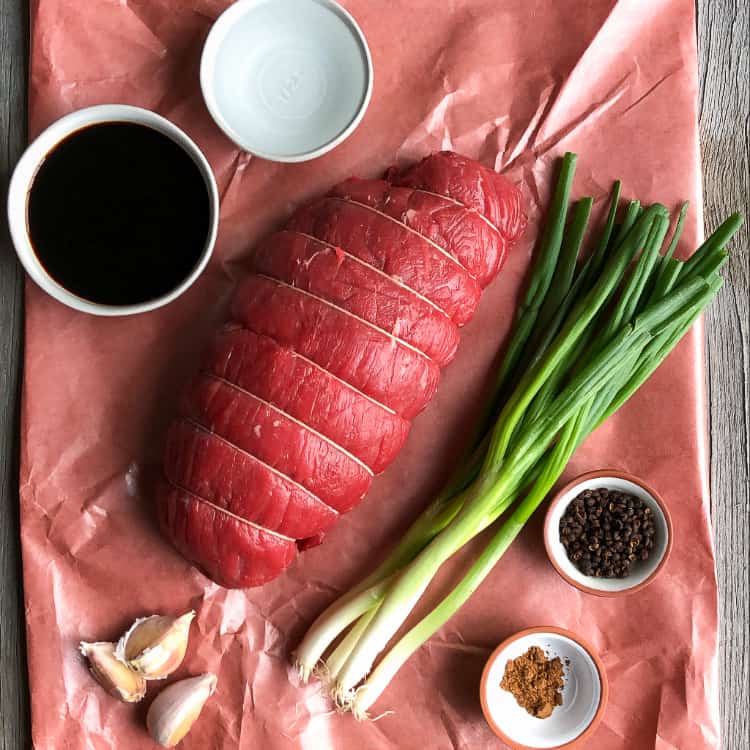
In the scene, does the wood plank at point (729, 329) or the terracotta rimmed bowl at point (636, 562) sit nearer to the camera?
the terracotta rimmed bowl at point (636, 562)

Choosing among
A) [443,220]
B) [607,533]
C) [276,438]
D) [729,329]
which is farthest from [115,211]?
[729,329]

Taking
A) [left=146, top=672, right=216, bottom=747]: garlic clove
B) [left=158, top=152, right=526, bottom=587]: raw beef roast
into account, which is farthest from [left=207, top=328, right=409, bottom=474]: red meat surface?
[left=146, top=672, right=216, bottom=747]: garlic clove

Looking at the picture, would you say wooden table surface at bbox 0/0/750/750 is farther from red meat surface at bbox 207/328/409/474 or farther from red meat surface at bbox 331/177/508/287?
red meat surface at bbox 207/328/409/474

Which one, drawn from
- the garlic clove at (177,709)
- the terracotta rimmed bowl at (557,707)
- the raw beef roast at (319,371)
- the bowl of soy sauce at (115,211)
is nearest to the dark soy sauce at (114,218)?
the bowl of soy sauce at (115,211)

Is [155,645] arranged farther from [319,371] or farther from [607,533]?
[607,533]

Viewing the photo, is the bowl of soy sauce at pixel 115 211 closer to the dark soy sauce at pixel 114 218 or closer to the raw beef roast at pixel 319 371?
the dark soy sauce at pixel 114 218

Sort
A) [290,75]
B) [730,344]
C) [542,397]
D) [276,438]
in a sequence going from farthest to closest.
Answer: [730,344] < [290,75] < [542,397] < [276,438]
